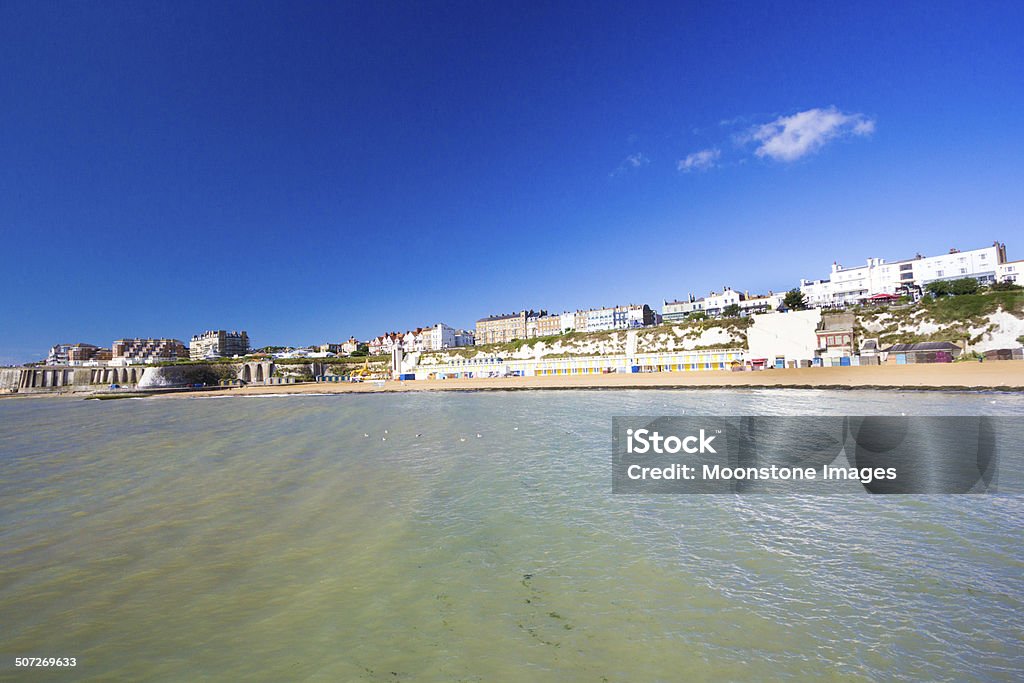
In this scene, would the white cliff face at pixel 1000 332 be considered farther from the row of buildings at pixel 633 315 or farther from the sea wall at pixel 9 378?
the sea wall at pixel 9 378

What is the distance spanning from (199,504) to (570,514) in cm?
713

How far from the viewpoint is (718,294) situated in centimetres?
11238

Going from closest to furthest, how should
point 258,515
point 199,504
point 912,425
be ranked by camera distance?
point 258,515, point 199,504, point 912,425

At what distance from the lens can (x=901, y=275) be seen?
84625mm

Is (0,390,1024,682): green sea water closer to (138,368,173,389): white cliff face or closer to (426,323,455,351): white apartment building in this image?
(138,368,173,389): white cliff face

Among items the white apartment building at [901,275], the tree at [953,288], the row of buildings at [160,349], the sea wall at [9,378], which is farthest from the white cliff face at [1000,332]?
the row of buildings at [160,349]

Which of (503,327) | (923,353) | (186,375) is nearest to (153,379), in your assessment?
(186,375)

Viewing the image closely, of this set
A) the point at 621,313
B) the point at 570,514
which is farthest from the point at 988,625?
the point at 621,313

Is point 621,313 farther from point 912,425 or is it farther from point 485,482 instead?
point 485,482

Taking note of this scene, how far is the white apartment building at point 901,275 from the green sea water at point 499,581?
261 ft

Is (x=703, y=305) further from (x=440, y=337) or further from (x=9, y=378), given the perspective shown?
(x=9, y=378)

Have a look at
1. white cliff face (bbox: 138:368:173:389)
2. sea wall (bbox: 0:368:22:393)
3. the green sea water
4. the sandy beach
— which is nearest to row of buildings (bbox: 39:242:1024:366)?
the sandy beach

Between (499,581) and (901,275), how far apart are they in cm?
10998

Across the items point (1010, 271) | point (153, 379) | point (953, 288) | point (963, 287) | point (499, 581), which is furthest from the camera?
point (153, 379)
